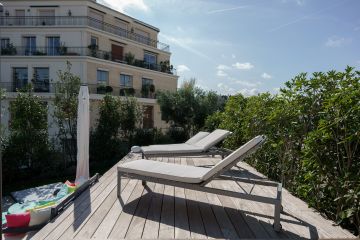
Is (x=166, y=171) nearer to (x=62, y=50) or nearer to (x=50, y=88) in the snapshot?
(x=50, y=88)

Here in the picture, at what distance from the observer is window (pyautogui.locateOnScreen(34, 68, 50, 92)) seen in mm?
25281

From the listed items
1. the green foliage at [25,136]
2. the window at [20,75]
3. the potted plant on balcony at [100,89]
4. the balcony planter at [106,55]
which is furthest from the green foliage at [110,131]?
the window at [20,75]

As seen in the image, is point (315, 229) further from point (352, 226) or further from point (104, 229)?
point (104, 229)

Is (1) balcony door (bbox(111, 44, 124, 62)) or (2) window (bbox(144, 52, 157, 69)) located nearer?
(1) balcony door (bbox(111, 44, 124, 62))

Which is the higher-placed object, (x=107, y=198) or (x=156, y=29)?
(x=156, y=29)

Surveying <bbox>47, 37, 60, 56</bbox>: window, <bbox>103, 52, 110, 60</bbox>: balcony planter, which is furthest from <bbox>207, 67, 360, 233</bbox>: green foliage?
<bbox>47, 37, 60, 56</bbox>: window

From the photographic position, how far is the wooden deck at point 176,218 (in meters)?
3.27

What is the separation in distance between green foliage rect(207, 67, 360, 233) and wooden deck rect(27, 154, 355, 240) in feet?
0.99

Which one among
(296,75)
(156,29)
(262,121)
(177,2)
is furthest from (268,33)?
(156,29)

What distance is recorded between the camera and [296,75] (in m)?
4.83

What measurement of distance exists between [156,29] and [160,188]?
32630 millimetres

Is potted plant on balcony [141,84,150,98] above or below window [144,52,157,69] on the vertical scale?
below

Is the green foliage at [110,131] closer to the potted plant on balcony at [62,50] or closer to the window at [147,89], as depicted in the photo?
the potted plant on balcony at [62,50]

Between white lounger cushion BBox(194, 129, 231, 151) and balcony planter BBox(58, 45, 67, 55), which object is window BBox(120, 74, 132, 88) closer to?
balcony planter BBox(58, 45, 67, 55)
